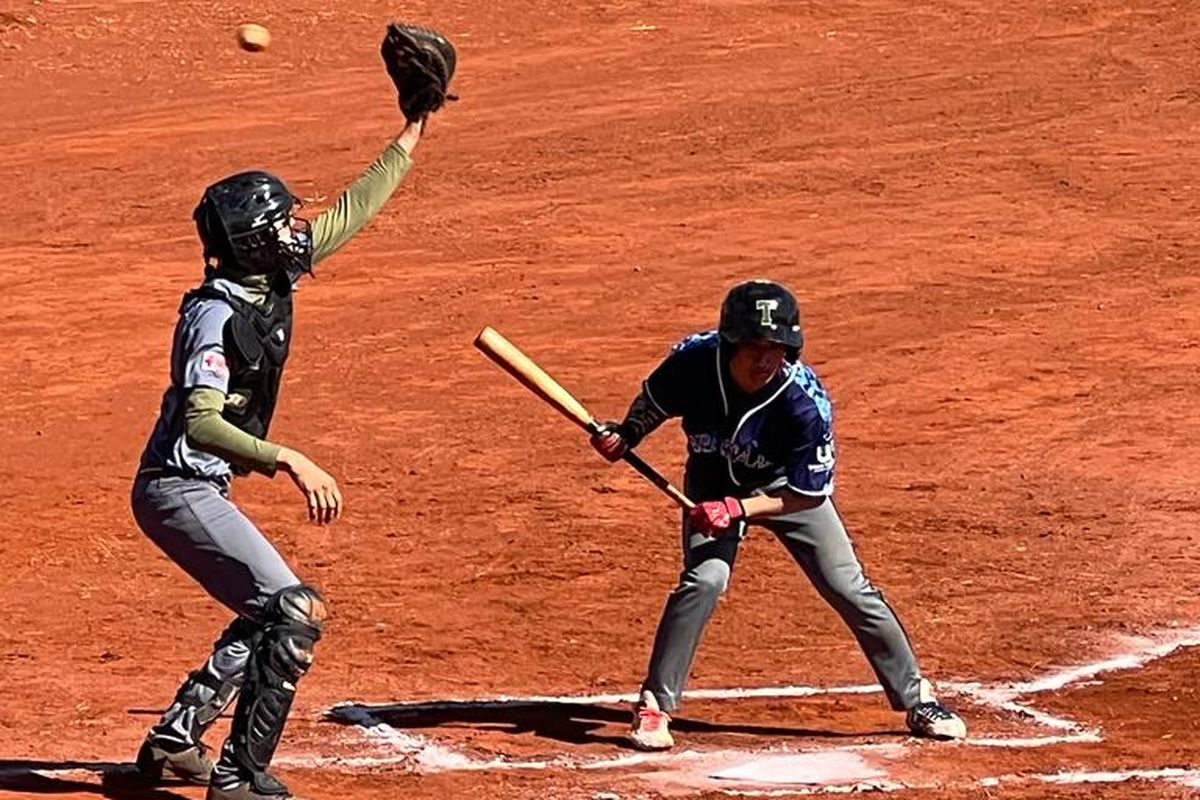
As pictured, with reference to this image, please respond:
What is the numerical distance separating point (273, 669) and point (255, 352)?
→ 0.99m

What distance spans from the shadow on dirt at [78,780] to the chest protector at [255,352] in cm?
135

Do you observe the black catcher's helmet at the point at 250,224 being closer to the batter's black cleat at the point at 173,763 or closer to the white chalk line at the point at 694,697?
the batter's black cleat at the point at 173,763

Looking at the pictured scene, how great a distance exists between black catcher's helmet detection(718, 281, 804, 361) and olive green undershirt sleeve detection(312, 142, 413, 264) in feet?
4.26

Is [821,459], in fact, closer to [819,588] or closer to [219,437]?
[819,588]

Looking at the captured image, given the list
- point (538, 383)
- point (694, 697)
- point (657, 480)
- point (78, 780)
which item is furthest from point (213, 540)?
point (694, 697)

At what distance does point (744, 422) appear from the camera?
8531 millimetres

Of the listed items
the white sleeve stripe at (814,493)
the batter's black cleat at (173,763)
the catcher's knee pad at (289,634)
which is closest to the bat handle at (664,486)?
the white sleeve stripe at (814,493)

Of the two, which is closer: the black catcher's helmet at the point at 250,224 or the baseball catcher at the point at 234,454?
the baseball catcher at the point at 234,454

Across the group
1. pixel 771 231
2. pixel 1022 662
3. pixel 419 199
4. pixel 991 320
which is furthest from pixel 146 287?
pixel 1022 662

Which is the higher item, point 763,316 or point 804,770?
point 763,316

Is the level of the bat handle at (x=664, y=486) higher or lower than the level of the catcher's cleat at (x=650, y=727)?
higher

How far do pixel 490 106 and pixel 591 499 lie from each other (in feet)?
35.4

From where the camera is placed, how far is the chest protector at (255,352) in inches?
286

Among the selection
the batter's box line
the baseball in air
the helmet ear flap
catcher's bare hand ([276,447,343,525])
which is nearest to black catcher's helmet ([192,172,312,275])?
the helmet ear flap
